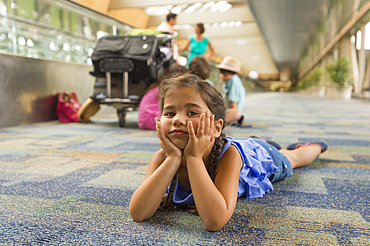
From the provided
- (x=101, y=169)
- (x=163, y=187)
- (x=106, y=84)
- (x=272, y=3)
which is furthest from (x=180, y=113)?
(x=272, y=3)

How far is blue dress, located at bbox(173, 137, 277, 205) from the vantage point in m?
1.44

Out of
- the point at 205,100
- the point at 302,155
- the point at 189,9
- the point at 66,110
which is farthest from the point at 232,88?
the point at 189,9

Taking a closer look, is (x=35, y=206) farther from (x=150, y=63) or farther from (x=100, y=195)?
(x=150, y=63)

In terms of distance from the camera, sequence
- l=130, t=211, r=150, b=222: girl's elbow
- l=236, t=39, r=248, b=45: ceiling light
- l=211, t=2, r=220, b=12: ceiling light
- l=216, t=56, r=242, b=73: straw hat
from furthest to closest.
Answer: l=236, t=39, r=248, b=45: ceiling light → l=211, t=2, r=220, b=12: ceiling light → l=216, t=56, r=242, b=73: straw hat → l=130, t=211, r=150, b=222: girl's elbow

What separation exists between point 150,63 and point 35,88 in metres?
2.06

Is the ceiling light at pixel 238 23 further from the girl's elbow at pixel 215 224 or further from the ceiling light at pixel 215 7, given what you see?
the girl's elbow at pixel 215 224

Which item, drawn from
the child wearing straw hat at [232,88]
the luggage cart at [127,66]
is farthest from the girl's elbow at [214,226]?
the child wearing straw hat at [232,88]

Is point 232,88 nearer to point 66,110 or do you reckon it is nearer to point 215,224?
point 66,110

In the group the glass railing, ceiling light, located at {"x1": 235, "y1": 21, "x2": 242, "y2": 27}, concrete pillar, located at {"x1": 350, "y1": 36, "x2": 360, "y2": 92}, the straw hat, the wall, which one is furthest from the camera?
concrete pillar, located at {"x1": 350, "y1": 36, "x2": 360, "y2": 92}

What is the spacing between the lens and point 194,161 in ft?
3.87

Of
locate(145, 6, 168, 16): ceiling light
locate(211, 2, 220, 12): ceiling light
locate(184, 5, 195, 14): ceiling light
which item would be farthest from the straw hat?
locate(184, 5, 195, 14): ceiling light

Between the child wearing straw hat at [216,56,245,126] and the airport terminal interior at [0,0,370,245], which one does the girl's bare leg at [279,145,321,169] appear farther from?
the child wearing straw hat at [216,56,245,126]

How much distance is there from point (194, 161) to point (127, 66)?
3343 mm

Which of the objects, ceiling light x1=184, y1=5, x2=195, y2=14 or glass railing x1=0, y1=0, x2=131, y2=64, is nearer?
glass railing x1=0, y1=0, x2=131, y2=64
